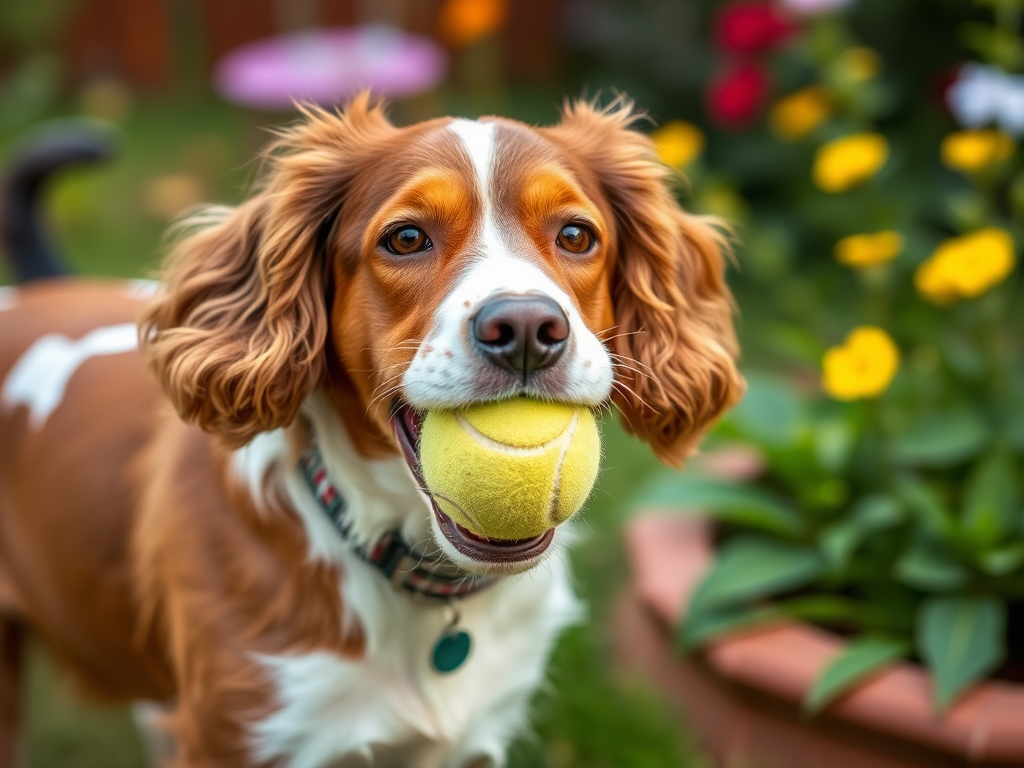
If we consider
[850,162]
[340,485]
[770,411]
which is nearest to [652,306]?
[340,485]

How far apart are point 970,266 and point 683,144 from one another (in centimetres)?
127

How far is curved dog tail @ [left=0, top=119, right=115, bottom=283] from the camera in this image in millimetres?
3402

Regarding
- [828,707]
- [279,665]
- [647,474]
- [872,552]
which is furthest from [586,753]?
[647,474]

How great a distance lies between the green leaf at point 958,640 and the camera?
9.42 ft

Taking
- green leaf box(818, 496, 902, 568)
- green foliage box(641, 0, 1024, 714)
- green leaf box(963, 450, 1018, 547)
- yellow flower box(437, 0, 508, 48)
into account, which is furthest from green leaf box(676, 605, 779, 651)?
yellow flower box(437, 0, 508, 48)

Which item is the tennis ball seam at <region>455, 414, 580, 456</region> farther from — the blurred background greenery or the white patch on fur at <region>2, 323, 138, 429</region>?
the white patch on fur at <region>2, 323, 138, 429</region>

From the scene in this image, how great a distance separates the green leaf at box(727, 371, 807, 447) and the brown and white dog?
98 centimetres

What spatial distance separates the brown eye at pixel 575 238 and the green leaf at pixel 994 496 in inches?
55.3

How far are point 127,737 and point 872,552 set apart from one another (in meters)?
2.35

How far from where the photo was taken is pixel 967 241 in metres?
3.31

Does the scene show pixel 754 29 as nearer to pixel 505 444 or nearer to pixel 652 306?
pixel 652 306

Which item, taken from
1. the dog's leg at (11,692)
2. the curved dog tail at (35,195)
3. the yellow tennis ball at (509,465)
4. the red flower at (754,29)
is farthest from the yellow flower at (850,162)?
the dog's leg at (11,692)

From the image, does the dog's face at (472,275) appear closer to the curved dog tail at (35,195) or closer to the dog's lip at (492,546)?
the dog's lip at (492,546)

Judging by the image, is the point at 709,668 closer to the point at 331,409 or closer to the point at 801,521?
the point at 801,521
